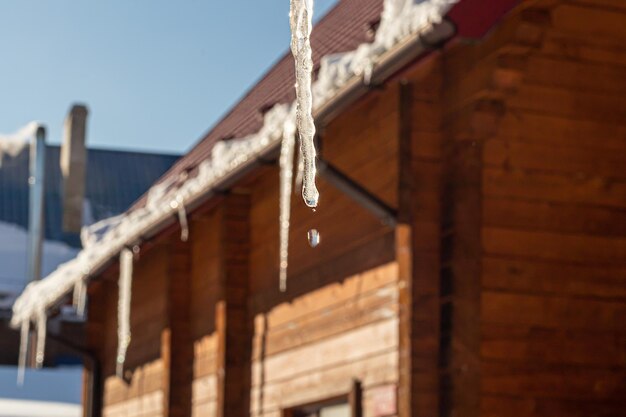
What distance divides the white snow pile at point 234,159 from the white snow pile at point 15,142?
15.0 metres

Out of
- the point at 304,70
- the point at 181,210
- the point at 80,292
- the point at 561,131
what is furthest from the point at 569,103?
the point at 80,292

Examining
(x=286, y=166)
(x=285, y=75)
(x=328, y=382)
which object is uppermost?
Result: (x=285, y=75)

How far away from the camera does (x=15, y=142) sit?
30.3 meters

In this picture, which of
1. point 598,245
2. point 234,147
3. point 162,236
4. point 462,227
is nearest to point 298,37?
point 462,227

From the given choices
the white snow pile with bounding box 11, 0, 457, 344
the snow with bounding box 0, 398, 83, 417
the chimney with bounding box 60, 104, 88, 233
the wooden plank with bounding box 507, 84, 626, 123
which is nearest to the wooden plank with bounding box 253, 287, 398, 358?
the white snow pile with bounding box 11, 0, 457, 344

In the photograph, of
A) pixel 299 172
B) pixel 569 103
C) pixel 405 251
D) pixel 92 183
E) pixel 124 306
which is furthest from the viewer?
pixel 92 183

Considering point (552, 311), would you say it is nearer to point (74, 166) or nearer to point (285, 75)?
point (285, 75)

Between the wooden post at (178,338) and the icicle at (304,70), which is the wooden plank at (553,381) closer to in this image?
the icicle at (304,70)

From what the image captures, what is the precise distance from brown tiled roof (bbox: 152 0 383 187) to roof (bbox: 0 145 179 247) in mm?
15514

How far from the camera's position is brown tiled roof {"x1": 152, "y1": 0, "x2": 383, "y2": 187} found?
8445mm

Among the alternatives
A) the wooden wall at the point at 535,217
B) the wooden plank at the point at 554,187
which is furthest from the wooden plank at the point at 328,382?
the wooden plank at the point at 554,187

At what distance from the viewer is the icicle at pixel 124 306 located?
38.7ft

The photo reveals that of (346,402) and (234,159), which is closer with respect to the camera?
(346,402)

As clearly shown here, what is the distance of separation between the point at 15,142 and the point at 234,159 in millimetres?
22032
